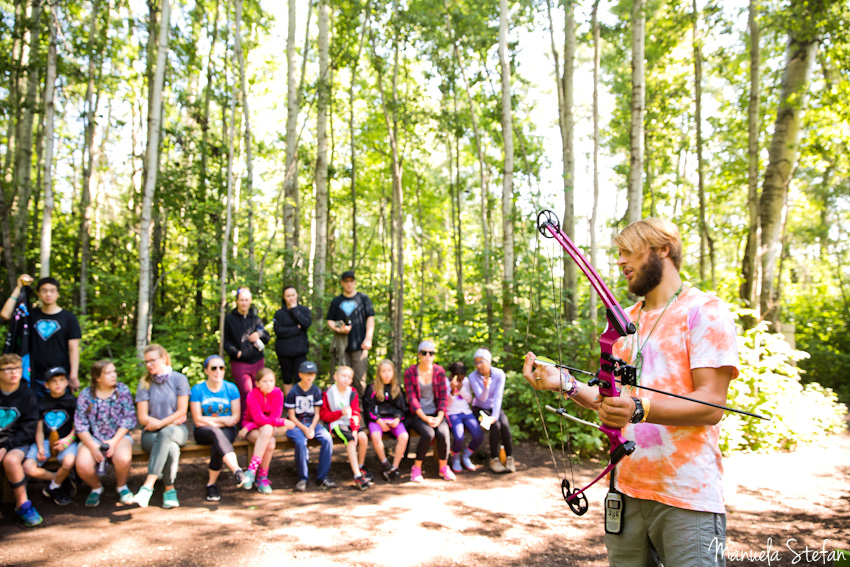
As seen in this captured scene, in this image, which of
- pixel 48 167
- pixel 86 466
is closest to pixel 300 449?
pixel 86 466

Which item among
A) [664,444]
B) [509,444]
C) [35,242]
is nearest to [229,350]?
[509,444]

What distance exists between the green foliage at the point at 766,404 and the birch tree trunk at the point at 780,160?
1471 millimetres

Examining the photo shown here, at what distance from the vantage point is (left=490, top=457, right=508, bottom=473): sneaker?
584 centimetres

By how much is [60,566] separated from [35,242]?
10.5m

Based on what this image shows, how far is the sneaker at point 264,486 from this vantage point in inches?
196

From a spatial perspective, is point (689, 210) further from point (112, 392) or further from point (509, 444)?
point (112, 392)

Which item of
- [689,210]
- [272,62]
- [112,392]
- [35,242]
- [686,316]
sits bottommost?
[112,392]

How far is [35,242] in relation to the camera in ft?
37.5

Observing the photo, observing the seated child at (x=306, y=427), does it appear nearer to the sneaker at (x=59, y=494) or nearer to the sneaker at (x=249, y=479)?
the sneaker at (x=249, y=479)

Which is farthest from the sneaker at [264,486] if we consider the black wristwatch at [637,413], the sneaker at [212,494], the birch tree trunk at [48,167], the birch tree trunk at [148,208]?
the birch tree trunk at [48,167]

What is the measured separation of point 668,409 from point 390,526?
318 centimetres

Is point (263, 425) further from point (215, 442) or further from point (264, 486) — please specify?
point (264, 486)

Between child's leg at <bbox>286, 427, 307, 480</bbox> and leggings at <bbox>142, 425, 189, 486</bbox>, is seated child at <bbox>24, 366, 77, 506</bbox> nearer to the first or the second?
leggings at <bbox>142, 425, 189, 486</bbox>

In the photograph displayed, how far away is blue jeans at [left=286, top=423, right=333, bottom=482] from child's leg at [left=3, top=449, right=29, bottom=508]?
2.13m
